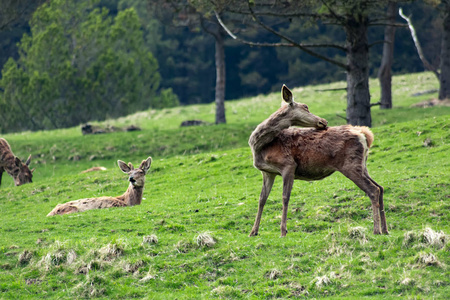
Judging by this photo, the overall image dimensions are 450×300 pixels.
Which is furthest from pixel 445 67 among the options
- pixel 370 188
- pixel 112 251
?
pixel 112 251

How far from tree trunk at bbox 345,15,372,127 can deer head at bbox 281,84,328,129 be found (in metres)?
9.89

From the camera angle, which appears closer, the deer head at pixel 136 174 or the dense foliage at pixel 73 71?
the deer head at pixel 136 174

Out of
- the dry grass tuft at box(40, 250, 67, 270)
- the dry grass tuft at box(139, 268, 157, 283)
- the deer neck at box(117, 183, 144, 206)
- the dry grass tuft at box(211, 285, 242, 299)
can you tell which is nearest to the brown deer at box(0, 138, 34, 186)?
the deer neck at box(117, 183, 144, 206)

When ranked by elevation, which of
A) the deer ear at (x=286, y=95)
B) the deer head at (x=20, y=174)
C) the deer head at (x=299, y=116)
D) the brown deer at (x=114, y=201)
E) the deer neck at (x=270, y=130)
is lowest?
the deer head at (x=20, y=174)

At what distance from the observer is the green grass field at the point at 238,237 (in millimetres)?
8641

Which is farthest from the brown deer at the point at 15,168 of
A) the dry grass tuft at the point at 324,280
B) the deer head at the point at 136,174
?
the dry grass tuft at the point at 324,280

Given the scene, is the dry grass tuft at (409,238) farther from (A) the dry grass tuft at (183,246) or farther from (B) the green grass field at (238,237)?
(A) the dry grass tuft at (183,246)

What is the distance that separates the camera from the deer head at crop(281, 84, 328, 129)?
10.3 meters

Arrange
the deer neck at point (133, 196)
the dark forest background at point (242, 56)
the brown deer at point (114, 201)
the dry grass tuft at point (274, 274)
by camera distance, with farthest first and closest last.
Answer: the dark forest background at point (242, 56) → the deer neck at point (133, 196) → the brown deer at point (114, 201) → the dry grass tuft at point (274, 274)

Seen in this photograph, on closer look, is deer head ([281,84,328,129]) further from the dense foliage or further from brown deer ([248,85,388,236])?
the dense foliage

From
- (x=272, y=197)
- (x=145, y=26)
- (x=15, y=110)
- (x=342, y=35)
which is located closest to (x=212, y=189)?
(x=272, y=197)

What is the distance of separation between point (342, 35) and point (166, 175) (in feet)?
153

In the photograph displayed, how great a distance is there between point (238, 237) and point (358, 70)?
35.6 ft

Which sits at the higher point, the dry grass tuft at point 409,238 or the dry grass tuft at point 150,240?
the dry grass tuft at point 409,238
